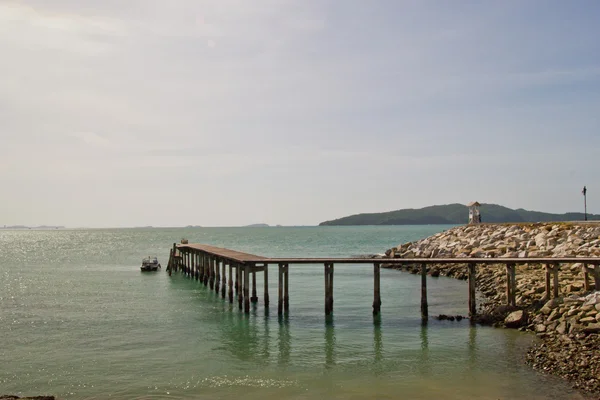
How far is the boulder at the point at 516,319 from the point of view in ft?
70.2

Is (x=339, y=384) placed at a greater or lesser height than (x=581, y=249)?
lesser

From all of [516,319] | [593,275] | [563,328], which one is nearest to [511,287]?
[516,319]

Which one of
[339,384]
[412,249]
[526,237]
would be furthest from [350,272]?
[339,384]

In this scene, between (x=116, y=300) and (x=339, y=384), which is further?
(x=116, y=300)

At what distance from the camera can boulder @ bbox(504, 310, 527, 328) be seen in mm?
21406

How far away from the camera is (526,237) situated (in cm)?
4300

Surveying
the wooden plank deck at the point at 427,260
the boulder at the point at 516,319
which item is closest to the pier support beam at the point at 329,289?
the wooden plank deck at the point at 427,260

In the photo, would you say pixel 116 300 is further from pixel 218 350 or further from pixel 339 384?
pixel 339 384

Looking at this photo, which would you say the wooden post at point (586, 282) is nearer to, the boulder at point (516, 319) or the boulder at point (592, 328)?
the boulder at point (516, 319)

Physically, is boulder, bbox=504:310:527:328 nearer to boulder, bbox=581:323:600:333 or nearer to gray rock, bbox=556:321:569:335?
gray rock, bbox=556:321:569:335

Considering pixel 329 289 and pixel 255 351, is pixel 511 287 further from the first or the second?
pixel 255 351

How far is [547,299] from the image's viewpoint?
77.5 feet

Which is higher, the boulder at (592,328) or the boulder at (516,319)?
the boulder at (592,328)

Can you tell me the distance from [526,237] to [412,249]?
46.1ft
